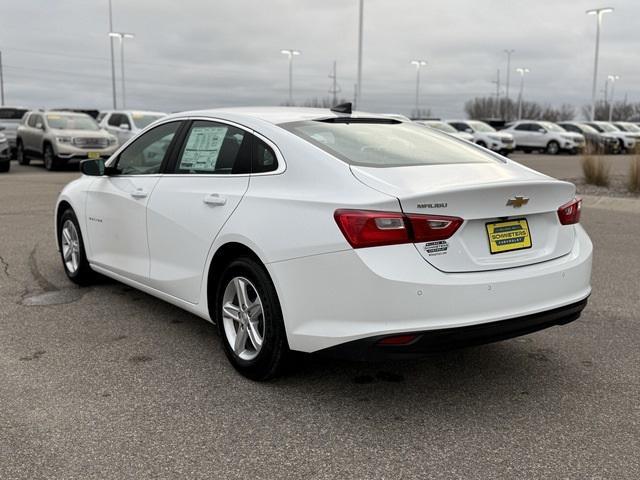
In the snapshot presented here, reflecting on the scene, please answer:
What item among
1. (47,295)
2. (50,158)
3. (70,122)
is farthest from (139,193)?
(70,122)

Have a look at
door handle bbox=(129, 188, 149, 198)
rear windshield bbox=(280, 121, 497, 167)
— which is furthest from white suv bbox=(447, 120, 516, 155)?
door handle bbox=(129, 188, 149, 198)

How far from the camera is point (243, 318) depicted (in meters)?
4.02

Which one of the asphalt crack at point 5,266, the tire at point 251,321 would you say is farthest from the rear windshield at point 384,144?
the asphalt crack at point 5,266

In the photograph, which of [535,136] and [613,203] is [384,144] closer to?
[613,203]

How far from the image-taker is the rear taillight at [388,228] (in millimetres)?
3297

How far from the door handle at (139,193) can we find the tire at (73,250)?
1.22 m

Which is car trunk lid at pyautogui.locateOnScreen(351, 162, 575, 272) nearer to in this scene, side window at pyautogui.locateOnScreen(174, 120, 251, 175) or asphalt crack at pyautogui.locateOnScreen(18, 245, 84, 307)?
side window at pyautogui.locateOnScreen(174, 120, 251, 175)

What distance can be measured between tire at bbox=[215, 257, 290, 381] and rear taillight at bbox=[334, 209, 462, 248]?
0.65m

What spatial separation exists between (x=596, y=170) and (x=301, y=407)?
13621 mm

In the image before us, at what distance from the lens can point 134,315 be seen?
5.39m

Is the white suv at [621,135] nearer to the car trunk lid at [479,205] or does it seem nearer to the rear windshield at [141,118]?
the rear windshield at [141,118]

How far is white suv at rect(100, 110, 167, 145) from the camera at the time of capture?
70.9 ft

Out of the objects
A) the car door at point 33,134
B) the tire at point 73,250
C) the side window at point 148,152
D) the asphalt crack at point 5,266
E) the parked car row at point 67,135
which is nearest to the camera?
the side window at point 148,152

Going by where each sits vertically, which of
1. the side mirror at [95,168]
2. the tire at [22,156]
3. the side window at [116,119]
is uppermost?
the side mirror at [95,168]
